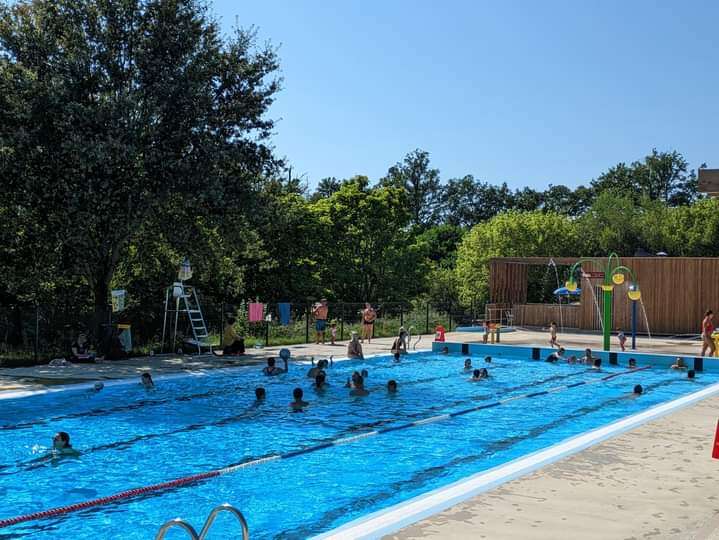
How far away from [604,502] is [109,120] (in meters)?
16.9

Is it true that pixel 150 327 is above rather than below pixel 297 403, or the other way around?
above

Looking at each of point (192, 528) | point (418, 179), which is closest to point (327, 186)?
point (418, 179)

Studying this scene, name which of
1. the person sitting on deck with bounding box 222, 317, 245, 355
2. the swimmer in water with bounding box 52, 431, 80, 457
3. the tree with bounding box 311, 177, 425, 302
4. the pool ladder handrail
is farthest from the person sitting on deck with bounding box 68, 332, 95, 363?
the tree with bounding box 311, 177, 425, 302

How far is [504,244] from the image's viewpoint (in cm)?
5075

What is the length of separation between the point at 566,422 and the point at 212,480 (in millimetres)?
7767

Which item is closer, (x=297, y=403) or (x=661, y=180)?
(x=297, y=403)

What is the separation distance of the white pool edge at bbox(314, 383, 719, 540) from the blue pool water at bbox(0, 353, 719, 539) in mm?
1409

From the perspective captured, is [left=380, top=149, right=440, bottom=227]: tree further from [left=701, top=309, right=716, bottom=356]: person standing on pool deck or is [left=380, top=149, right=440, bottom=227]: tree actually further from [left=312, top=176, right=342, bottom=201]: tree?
[left=701, top=309, right=716, bottom=356]: person standing on pool deck

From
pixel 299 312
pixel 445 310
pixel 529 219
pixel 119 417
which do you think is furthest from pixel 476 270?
pixel 119 417

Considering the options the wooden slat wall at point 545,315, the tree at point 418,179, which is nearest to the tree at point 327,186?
the tree at point 418,179

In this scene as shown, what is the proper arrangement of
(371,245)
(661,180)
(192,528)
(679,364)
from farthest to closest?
1. (661,180)
2. (371,245)
3. (679,364)
4. (192,528)

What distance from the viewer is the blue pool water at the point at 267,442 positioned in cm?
891

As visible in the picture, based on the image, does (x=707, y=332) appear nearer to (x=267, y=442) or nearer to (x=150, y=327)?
(x=267, y=442)

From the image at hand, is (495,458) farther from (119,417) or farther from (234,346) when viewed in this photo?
(234,346)
